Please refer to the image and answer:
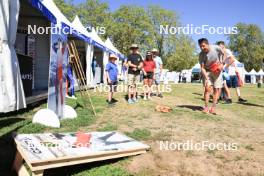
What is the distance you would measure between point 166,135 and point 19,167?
2.82m

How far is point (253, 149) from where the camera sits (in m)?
5.41

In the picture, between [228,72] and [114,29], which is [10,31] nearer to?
[228,72]

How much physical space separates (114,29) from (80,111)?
5193 centimetres

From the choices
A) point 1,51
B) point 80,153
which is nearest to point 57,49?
point 1,51

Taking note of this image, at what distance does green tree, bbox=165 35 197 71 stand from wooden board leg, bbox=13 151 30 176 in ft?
210

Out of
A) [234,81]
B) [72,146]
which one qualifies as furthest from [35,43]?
[72,146]

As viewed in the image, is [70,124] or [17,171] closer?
[17,171]

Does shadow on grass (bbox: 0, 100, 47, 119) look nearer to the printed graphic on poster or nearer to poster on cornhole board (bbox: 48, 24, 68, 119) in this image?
poster on cornhole board (bbox: 48, 24, 68, 119)

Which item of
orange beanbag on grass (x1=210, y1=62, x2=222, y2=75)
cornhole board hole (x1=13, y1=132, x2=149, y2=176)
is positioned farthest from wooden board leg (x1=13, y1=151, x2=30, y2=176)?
orange beanbag on grass (x1=210, y1=62, x2=222, y2=75)

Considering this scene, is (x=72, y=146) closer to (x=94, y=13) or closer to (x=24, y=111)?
(x=24, y=111)

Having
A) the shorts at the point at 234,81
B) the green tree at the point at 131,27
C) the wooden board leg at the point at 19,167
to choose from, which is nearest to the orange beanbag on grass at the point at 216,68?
the shorts at the point at 234,81

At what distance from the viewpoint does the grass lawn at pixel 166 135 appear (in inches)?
179

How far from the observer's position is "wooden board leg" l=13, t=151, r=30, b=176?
13.8 ft

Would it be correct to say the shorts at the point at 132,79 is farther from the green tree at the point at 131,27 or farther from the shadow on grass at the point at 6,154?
the green tree at the point at 131,27
